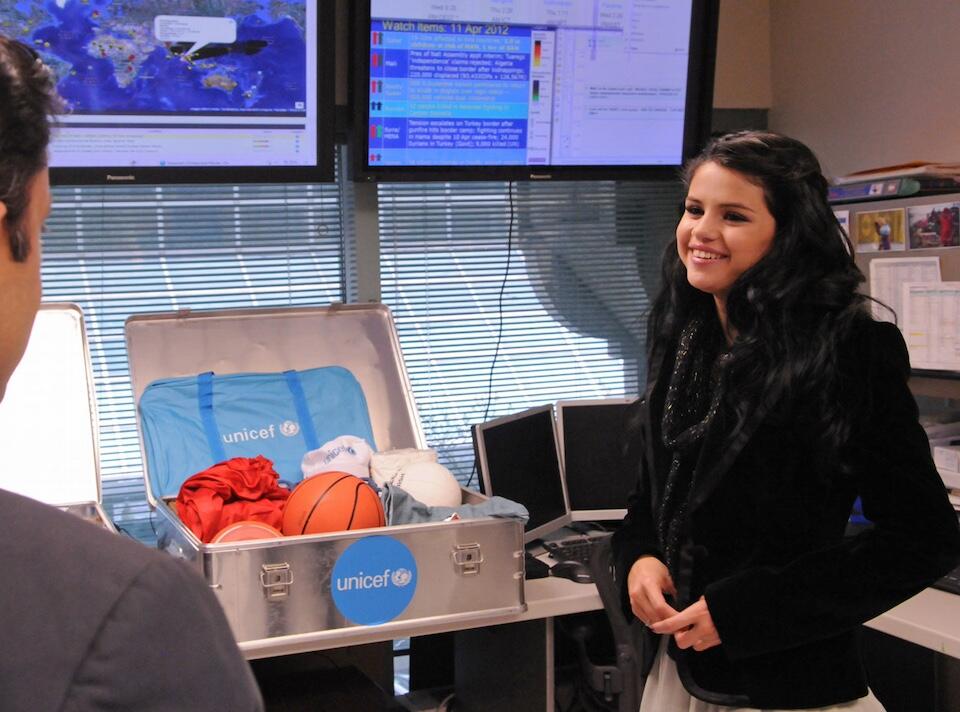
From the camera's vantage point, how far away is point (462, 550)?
6.77 ft

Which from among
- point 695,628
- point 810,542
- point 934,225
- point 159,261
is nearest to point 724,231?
point 810,542

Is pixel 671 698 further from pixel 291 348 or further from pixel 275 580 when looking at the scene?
pixel 291 348

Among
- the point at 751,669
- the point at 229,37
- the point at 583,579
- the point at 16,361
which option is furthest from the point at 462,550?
the point at 16,361

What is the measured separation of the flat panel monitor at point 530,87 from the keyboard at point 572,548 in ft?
3.14

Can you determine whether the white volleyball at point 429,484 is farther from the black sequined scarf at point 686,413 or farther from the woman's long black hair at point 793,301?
the woman's long black hair at point 793,301

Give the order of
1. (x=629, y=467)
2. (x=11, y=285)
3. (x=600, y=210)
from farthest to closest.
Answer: (x=600, y=210) → (x=629, y=467) → (x=11, y=285)

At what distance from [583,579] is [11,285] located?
6.50 ft

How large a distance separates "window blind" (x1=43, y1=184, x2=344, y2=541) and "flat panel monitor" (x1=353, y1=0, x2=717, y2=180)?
436 millimetres

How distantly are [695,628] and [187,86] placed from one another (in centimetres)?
168

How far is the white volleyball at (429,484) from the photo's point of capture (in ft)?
7.46

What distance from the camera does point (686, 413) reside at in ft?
5.50

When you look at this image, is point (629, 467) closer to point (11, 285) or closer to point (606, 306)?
point (606, 306)

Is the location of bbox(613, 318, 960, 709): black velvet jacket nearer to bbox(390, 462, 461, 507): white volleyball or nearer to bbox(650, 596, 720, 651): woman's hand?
bbox(650, 596, 720, 651): woman's hand

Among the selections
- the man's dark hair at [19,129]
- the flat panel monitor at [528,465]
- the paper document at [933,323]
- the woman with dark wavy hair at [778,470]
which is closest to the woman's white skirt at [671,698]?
the woman with dark wavy hair at [778,470]
